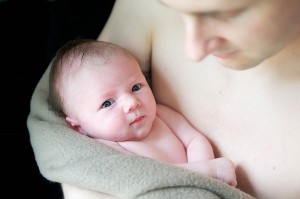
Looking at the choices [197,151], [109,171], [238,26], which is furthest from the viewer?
[197,151]

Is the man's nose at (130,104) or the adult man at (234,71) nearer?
the adult man at (234,71)

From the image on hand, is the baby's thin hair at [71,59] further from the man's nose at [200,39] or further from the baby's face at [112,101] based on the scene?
the man's nose at [200,39]

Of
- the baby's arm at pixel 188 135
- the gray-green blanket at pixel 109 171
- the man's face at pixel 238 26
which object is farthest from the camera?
the baby's arm at pixel 188 135

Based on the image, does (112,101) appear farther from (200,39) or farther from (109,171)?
(200,39)

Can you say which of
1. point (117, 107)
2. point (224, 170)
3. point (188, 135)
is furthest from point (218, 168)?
point (117, 107)

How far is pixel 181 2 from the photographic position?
52 cm

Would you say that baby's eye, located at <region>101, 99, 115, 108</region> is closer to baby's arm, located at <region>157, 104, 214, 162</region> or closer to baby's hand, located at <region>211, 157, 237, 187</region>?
baby's arm, located at <region>157, 104, 214, 162</region>

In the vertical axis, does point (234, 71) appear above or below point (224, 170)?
above

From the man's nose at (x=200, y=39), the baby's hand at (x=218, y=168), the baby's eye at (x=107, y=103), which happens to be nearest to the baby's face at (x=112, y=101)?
Result: the baby's eye at (x=107, y=103)

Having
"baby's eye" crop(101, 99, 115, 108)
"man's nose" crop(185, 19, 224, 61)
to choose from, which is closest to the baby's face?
"baby's eye" crop(101, 99, 115, 108)

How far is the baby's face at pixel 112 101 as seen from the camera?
922 millimetres

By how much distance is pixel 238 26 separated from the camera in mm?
540

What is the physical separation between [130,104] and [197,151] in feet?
0.51

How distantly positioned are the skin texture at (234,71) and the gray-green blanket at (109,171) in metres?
0.10
